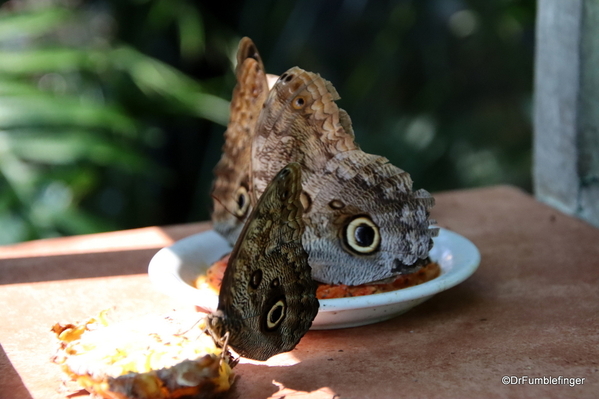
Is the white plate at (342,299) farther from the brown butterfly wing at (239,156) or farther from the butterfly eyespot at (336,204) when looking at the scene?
the butterfly eyespot at (336,204)

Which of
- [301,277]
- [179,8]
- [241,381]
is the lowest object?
[241,381]

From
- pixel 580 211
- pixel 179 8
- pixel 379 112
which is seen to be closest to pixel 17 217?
pixel 179 8

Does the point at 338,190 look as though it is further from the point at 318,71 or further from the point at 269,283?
the point at 318,71

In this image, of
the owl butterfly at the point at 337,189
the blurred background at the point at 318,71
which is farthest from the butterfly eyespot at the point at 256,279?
the blurred background at the point at 318,71

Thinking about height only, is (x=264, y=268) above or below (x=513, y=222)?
above

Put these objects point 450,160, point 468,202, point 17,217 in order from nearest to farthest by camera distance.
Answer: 1. point 468,202
2. point 17,217
3. point 450,160

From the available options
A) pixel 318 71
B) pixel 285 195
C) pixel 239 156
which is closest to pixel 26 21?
pixel 239 156

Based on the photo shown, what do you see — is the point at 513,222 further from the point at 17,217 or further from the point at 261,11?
the point at 261,11
